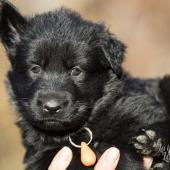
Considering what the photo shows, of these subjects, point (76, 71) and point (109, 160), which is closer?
point (109, 160)

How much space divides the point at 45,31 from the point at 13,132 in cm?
409

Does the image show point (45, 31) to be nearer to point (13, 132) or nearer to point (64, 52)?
point (64, 52)

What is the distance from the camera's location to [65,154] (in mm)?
4305

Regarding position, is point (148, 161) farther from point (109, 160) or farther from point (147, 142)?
point (109, 160)

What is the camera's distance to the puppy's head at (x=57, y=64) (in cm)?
445

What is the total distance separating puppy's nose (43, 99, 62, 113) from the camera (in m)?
4.32

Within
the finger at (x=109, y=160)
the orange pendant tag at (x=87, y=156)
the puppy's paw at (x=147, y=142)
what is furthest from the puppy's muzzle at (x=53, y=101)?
the puppy's paw at (x=147, y=142)

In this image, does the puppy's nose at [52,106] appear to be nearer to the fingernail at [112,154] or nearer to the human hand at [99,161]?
the human hand at [99,161]

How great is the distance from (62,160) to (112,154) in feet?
1.27

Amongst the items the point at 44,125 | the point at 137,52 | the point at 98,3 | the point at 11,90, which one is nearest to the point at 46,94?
the point at 44,125

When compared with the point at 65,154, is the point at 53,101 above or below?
above

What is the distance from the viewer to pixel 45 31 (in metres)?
4.64

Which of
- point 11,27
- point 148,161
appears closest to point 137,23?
point 11,27

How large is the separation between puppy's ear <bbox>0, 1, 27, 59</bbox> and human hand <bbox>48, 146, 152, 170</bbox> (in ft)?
3.53
